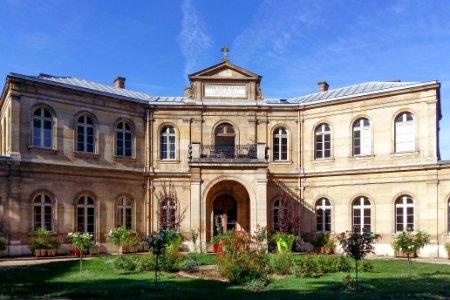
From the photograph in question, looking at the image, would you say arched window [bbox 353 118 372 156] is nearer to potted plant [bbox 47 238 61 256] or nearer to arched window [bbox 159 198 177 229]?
arched window [bbox 159 198 177 229]

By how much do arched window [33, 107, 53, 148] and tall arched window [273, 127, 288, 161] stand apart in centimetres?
1164

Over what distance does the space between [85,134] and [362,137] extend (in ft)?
46.2

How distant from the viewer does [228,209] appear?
2741 cm

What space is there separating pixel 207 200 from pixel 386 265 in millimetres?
9868

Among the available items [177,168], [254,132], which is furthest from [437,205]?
[177,168]

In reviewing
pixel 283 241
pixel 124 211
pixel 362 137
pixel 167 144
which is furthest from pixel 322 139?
pixel 124 211

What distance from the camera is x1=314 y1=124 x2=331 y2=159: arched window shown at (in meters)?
27.4

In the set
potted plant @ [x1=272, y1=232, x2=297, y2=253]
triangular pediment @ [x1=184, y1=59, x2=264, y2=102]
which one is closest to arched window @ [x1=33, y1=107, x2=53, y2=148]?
triangular pediment @ [x1=184, y1=59, x2=264, y2=102]

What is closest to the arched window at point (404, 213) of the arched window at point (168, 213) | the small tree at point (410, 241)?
the small tree at point (410, 241)

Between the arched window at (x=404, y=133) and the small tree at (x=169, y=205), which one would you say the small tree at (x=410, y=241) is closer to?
the arched window at (x=404, y=133)

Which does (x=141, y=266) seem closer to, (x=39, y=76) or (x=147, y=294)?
(x=147, y=294)

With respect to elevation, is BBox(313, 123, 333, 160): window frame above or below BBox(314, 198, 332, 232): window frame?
above

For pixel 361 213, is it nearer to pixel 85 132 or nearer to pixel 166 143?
pixel 166 143

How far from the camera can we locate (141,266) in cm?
1753
